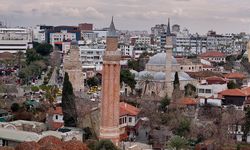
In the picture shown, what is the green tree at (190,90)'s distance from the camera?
33.0 metres

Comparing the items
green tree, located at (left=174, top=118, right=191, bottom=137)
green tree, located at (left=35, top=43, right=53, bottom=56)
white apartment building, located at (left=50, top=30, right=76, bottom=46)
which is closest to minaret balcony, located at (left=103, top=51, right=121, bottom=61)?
green tree, located at (left=174, top=118, right=191, bottom=137)

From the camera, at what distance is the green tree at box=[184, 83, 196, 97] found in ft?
108

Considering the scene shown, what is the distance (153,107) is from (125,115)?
1667mm

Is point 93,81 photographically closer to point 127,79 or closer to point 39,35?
point 127,79

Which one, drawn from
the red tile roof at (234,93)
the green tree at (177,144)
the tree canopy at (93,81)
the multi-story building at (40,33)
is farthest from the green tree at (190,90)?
the multi-story building at (40,33)

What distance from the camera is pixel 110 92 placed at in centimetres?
2041

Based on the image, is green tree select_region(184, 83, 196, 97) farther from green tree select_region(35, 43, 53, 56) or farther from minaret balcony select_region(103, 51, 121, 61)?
green tree select_region(35, 43, 53, 56)

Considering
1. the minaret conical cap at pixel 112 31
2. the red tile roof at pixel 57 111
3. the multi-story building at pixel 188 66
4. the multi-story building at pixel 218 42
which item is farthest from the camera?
the multi-story building at pixel 218 42

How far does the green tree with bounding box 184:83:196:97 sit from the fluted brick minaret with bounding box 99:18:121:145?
43.1 feet

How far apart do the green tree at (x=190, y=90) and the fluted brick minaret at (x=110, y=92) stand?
13.1 meters

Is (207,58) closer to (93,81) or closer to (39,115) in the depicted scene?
(93,81)

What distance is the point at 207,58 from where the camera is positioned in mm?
61812

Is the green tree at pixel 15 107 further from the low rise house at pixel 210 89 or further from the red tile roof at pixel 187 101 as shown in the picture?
the low rise house at pixel 210 89

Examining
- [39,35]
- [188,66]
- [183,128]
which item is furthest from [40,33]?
[183,128]
